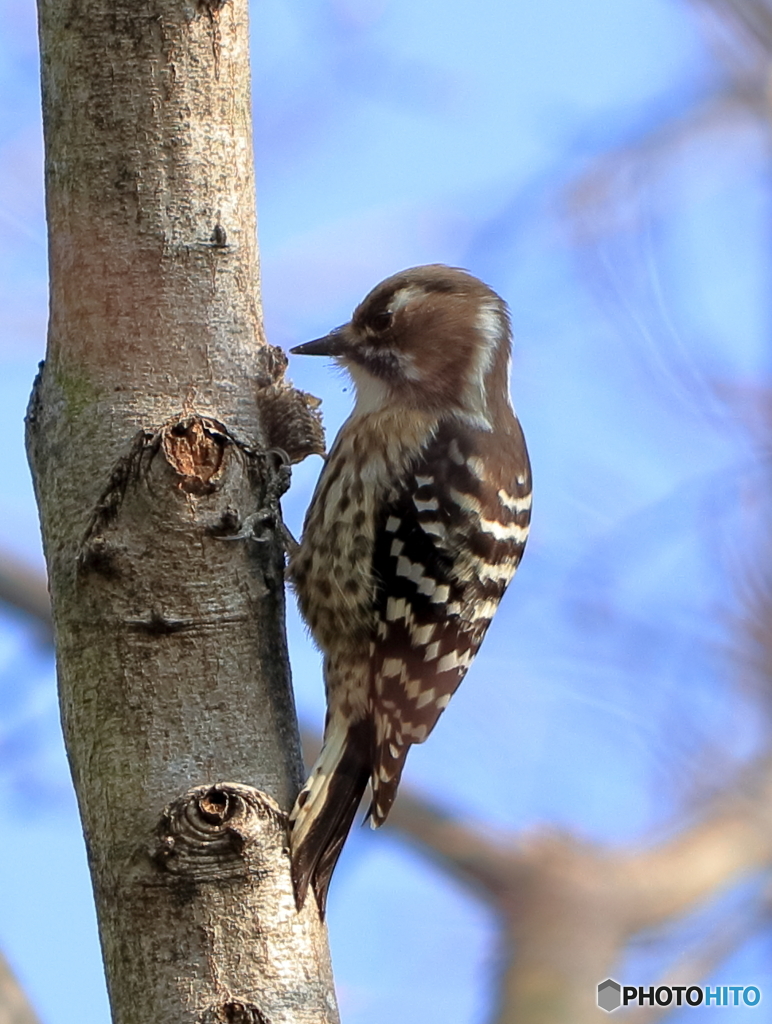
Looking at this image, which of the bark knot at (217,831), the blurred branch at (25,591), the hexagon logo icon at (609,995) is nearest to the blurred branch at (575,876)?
the hexagon logo icon at (609,995)

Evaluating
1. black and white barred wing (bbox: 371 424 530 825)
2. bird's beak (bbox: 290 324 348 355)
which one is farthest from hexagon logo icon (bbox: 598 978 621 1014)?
bird's beak (bbox: 290 324 348 355)

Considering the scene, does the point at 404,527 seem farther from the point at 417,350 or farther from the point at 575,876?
the point at 575,876

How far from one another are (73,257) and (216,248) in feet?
0.96

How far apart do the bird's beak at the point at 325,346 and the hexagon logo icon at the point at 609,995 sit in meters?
3.36

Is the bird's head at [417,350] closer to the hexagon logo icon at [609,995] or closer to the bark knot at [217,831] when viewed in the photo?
the bark knot at [217,831]

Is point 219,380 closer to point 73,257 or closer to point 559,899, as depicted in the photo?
point 73,257

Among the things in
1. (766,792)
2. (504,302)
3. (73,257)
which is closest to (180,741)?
(73,257)

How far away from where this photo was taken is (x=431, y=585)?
357 cm

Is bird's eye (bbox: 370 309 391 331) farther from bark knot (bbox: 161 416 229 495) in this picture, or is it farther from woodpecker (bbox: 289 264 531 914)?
bark knot (bbox: 161 416 229 495)

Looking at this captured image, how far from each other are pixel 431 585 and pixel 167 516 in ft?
3.51

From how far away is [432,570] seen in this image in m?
3.57

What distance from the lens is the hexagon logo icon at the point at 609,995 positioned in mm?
5875

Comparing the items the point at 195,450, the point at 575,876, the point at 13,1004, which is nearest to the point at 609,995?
the point at 575,876

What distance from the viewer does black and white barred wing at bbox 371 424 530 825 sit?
3480 mm
